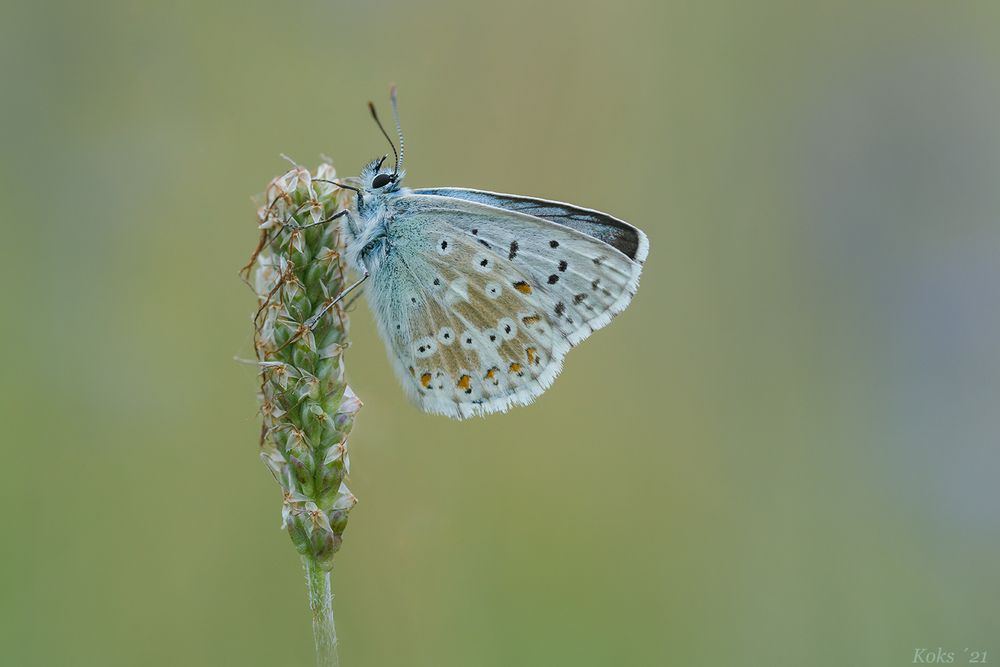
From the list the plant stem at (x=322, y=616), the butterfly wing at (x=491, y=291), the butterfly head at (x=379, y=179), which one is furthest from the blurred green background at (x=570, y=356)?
the plant stem at (x=322, y=616)

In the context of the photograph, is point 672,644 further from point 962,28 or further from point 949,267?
point 962,28

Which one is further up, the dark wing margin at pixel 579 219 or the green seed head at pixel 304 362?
the dark wing margin at pixel 579 219

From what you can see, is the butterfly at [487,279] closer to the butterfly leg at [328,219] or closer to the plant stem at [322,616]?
the butterfly leg at [328,219]

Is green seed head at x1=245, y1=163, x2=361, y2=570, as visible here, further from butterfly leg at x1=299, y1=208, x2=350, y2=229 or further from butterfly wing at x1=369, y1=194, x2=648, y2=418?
butterfly wing at x1=369, y1=194, x2=648, y2=418
